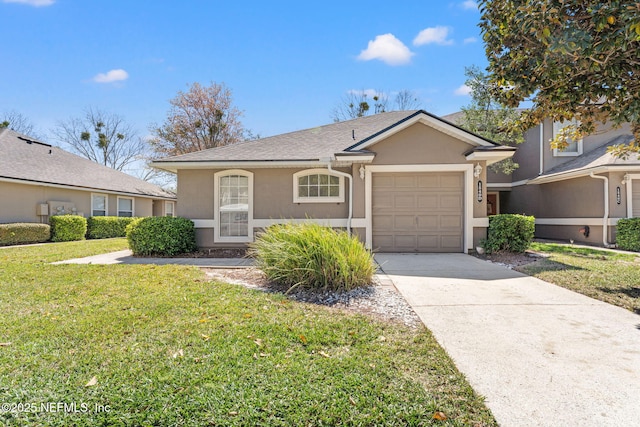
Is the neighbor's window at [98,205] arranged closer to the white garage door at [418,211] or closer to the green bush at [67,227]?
the green bush at [67,227]

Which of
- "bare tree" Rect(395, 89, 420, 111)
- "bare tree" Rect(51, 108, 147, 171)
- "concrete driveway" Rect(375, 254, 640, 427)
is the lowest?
"concrete driveway" Rect(375, 254, 640, 427)

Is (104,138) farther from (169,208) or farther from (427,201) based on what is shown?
(427,201)

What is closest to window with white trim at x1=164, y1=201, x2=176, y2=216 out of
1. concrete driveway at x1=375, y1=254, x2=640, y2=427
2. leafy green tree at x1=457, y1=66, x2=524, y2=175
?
leafy green tree at x1=457, y1=66, x2=524, y2=175

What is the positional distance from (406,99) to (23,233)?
27447mm

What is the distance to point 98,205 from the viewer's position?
17.6m

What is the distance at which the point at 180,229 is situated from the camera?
372 inches

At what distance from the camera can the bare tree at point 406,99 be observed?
27641mm

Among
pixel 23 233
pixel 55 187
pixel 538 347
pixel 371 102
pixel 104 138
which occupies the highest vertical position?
pixel 371 102

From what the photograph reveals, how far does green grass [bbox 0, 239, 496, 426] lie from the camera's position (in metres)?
2.11

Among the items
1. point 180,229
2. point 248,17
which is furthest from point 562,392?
point 248,17

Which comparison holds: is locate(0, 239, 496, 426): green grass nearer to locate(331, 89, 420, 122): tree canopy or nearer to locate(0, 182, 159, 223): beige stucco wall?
locate(0, 182, 159, 223): beige stucco wall

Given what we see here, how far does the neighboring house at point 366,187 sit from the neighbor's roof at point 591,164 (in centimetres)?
505

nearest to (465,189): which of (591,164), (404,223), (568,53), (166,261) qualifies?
(404,223)

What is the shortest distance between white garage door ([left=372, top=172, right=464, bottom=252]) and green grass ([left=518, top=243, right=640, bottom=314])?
7.84 ft
